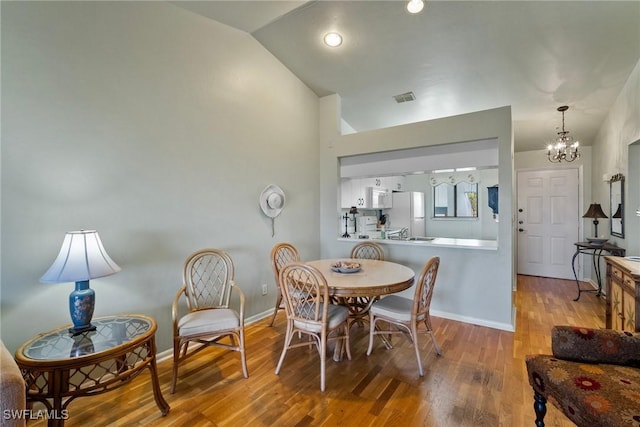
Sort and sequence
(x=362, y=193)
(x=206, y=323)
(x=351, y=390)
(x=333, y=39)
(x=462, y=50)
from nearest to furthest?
(x=351, y=390)
(x=206, y=323)
(x=462, y=50)
(x=333, y=39)
(x=362, y=193)

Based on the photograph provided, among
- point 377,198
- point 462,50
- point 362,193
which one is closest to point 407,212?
point 377,198

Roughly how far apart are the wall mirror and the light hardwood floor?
190 cm

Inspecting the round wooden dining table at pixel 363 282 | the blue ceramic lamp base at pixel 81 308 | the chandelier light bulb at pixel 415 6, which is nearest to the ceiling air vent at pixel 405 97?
the chandelier light bulb at pixel 415 6

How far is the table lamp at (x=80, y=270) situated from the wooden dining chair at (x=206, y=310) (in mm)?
497

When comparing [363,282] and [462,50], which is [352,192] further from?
[363,282]

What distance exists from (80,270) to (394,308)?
2.23 m

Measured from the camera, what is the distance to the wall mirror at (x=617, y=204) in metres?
3.25

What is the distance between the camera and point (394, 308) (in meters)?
2.33

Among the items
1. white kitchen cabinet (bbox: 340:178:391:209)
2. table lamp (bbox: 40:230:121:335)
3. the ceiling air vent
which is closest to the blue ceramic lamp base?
table lamp (bbox: 40:230:121:335)

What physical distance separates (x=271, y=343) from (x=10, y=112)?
2616 mm

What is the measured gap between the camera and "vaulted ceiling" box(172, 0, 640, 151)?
240 centimetres

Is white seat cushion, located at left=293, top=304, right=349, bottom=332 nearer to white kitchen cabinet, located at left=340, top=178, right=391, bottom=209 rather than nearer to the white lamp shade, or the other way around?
the white lamp shade

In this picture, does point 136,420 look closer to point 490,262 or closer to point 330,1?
point 490,262

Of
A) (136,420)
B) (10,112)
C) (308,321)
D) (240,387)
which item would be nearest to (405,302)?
(308,321)
